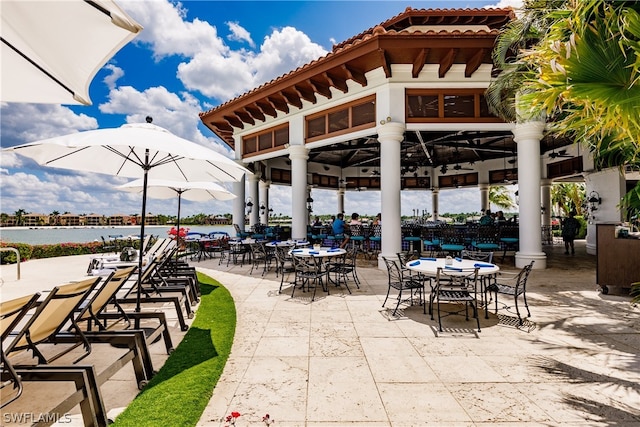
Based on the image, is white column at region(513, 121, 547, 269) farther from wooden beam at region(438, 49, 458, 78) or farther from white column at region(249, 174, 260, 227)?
white column at region(249, 174, 260, 227)

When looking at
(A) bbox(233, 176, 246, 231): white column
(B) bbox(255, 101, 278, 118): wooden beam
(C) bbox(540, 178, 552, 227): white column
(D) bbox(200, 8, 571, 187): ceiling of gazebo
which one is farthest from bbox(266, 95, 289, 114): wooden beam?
(C) bbox(540, 178, 552, 227): white column

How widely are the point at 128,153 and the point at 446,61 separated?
756 centimetres

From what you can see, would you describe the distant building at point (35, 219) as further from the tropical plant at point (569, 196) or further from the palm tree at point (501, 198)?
the tropical plant at point (569, 196)

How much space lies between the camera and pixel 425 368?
124 inches

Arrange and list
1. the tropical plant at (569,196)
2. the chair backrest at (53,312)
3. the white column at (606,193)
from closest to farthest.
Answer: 1. the chair backrest at (53,312)
2. the white column at (606,193)
3. the tropical plant at (569,196)

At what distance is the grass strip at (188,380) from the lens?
2293mm

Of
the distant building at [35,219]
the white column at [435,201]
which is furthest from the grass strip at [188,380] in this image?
the distant building at [35,219]

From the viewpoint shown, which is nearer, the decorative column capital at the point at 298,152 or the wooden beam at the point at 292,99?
the wooden beam at the point at 292,99

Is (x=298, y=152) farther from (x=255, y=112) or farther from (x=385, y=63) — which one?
(x=385, y=63)

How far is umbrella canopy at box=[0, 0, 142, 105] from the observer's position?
6.27ft

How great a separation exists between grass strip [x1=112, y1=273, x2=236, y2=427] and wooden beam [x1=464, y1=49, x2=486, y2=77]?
323 inches

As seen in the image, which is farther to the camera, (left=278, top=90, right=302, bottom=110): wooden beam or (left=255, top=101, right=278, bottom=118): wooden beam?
(left=255, top=101, right=278, bottom=118): wooden beam

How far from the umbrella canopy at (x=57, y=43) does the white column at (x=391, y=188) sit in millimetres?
6961

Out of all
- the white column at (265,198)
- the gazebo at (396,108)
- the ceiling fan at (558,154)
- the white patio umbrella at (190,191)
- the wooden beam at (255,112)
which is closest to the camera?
the gazebo at (396,108)
